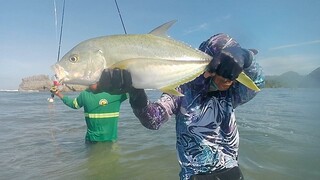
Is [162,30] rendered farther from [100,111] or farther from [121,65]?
[100,111]

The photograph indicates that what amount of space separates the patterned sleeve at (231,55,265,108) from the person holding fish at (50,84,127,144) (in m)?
5.05

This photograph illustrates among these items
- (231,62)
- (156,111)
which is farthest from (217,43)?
(156,111)

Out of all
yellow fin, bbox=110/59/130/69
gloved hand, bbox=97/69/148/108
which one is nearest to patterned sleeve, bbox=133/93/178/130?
gloved hand, bbox=97/69/148/108

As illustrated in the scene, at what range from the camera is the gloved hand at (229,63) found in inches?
102

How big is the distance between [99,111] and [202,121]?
5611 mm

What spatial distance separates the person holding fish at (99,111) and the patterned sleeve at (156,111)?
490cm

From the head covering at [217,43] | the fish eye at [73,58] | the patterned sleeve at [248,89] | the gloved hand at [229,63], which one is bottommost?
the patterned sleeve at [248,89]

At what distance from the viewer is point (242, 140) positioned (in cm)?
1015

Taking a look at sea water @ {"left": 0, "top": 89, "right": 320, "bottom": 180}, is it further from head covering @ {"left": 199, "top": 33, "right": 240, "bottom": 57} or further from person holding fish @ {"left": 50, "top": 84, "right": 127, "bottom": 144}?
head covering @ {"left": 199, "top": 33, "right": 240, "bottom": 57}

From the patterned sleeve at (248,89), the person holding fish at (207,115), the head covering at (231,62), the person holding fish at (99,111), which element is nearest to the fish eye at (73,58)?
the person holding fish at (207,115)

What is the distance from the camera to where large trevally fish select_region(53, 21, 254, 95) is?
8.25 feet

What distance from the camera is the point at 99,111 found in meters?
8.17

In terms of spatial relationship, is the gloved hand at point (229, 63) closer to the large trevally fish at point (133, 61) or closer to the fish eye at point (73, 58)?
the large trevally fish at point (133, 61)

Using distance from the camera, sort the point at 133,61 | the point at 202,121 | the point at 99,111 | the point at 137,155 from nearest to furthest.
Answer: the point at 133,61 → the point at 202,121 → the point at 99,111 → the point at 137,155
